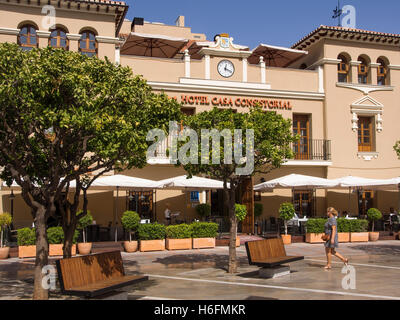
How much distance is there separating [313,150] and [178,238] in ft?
29.5

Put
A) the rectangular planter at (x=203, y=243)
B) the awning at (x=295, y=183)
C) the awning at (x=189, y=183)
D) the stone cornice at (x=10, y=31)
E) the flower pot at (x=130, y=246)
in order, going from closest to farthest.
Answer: the flower pot at (x=130, y=246) < the rectangular planter at (x=203, y=243) < the awning at (x=189, y=183) < the stone cornice at (x=10, y=31) < the awning at (x=295, y=183)

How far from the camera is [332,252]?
11.9 metres

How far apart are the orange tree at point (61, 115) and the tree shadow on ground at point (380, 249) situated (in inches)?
388

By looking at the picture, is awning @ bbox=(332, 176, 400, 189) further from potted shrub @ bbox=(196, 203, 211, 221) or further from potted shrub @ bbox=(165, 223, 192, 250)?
potted shrub @ bbox=(165, 223, 192, 250)

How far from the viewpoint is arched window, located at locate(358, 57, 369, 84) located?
2364 cm

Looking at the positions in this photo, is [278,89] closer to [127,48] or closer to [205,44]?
[205,44]

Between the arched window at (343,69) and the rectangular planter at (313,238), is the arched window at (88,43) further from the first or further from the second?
the arched window at (343,69)

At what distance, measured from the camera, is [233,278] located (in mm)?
10789

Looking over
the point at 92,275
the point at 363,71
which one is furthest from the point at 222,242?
the point at 363,71

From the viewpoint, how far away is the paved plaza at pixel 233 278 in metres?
8.84

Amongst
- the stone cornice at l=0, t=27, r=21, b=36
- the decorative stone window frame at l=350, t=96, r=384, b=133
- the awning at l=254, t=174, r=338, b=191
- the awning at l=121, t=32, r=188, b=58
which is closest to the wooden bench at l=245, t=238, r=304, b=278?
the awning at l=254, t=174, r=338, b=191

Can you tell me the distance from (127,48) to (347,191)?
41.6 feet

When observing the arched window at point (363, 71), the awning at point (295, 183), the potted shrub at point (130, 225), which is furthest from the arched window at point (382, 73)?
the potted shrub at point (130, 225)

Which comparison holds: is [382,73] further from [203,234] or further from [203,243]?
[203,243]
